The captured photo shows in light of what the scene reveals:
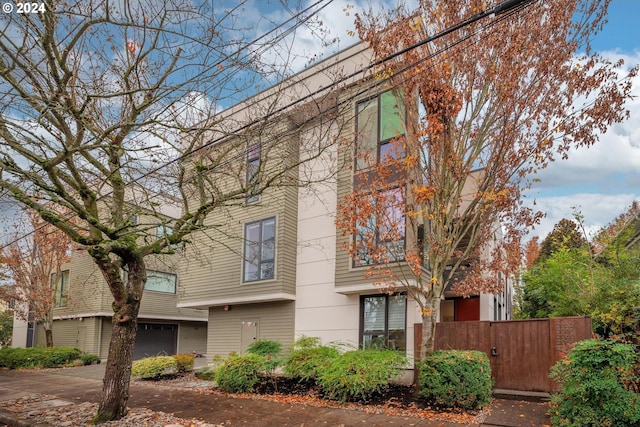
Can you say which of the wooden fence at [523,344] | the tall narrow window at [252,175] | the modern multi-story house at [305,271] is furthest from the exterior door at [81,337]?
the wooden fence at [523,344]

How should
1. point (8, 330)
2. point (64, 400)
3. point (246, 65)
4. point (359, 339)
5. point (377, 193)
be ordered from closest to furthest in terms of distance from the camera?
1. point (246, 65)
2. point (377, 193)
3. point (64, 400)
4. point (359, 339)
5. point (8, 330)

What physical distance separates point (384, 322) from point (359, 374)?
137 inches

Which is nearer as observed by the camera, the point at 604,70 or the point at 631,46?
the point at 631,46

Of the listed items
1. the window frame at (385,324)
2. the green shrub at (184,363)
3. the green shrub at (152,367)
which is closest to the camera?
the window frame at (385,324)

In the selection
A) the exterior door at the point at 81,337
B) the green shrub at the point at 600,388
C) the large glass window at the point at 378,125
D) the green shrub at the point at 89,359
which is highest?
the large glass window at the point at 378,125

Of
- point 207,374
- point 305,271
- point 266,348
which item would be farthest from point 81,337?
point 305,271

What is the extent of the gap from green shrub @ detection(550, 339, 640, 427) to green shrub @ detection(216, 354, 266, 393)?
6.44m

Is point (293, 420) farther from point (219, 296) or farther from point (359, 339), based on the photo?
point (219, 296)

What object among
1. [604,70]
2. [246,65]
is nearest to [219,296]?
[246,65]

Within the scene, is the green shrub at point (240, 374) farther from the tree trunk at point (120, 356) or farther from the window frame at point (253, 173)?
the window frame at point (253, 173)

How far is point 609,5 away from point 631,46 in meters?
1.25

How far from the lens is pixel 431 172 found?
948 cm

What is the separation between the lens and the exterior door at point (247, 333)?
14875mm

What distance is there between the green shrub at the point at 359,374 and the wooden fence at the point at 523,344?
64cm
